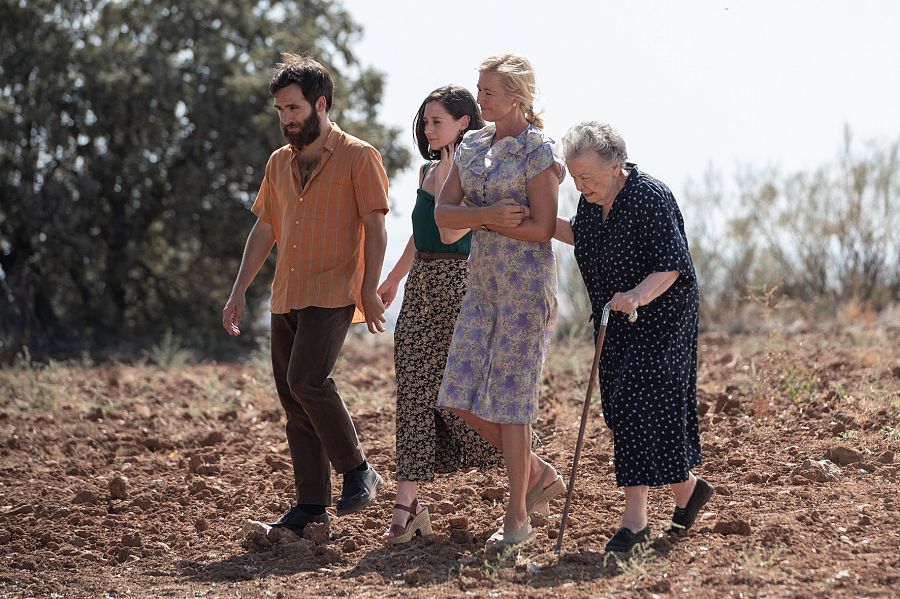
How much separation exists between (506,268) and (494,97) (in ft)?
1.97

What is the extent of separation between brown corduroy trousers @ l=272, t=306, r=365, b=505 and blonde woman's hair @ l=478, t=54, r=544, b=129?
1.17 metres

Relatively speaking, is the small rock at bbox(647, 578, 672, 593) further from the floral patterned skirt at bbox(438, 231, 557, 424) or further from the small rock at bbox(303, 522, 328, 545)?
the small rock at bbox(303, 522, 328, 545)

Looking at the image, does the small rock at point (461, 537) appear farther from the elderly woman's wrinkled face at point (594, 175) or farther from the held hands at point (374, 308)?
the elderly woman's wrinkled face at point (594, 175)

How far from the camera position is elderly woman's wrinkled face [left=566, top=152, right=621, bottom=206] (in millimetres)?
3902

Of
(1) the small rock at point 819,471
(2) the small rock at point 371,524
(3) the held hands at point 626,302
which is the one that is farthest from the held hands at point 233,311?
(1) the small rock at point 819,471

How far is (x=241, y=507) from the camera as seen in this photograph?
534 centimetres

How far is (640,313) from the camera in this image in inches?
160

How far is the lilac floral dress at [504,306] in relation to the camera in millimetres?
4121

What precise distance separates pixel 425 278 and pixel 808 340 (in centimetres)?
507

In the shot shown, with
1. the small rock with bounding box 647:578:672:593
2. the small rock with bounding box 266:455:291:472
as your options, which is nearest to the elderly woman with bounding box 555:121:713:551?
the small rock with bounding box 647:578:672:593

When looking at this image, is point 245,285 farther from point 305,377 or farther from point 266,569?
point 266,569

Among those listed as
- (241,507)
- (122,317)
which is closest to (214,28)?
(122,317)

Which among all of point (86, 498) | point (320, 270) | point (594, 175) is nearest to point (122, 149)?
point (86, 498)

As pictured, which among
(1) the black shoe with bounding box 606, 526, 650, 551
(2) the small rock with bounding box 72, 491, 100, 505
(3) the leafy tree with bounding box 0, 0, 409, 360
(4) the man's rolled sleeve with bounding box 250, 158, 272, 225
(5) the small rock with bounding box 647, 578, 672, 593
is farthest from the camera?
(3) the leafy tree with bounding box 0, 0, 409, 360
